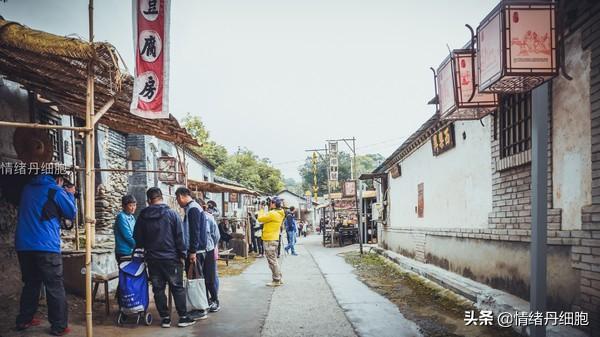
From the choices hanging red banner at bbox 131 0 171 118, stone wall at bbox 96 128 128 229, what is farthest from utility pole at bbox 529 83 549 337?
stone wall at bbox 96 128 128 229

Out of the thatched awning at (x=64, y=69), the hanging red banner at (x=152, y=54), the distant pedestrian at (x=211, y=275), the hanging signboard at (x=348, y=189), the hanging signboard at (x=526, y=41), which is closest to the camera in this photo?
the thatched awning at (x=64, y=69)

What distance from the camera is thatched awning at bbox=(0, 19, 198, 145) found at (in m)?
4.20

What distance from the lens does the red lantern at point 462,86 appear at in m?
5.88

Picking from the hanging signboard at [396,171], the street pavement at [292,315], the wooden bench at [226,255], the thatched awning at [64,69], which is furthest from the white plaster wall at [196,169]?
the thatched awning at [64,69]

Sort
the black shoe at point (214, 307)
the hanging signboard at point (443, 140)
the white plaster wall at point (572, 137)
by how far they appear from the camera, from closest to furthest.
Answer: the white plaster wall at point (572, 137) → the black shoe at point (214, 307) → the hanging signboard at point (443, 140)

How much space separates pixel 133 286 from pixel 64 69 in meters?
2.90

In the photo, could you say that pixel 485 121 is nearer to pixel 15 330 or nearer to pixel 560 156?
pixel 560 156

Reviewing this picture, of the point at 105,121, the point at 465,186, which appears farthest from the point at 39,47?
the point at 465,186

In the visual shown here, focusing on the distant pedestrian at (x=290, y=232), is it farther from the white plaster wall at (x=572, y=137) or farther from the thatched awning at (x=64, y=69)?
the white plaster wall at (x=572, y=137)

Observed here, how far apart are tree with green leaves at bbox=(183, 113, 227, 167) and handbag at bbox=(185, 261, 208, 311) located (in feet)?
94.9

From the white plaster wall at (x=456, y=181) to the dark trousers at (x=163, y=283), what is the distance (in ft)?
17.5

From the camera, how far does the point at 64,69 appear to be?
4742mm

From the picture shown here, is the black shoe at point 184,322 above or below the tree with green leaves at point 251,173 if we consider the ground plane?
below

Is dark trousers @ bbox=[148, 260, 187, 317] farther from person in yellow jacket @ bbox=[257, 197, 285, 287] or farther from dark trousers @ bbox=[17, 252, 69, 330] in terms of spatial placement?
person in yellow jacket @ bbox=[257, 197, 285, 287]
